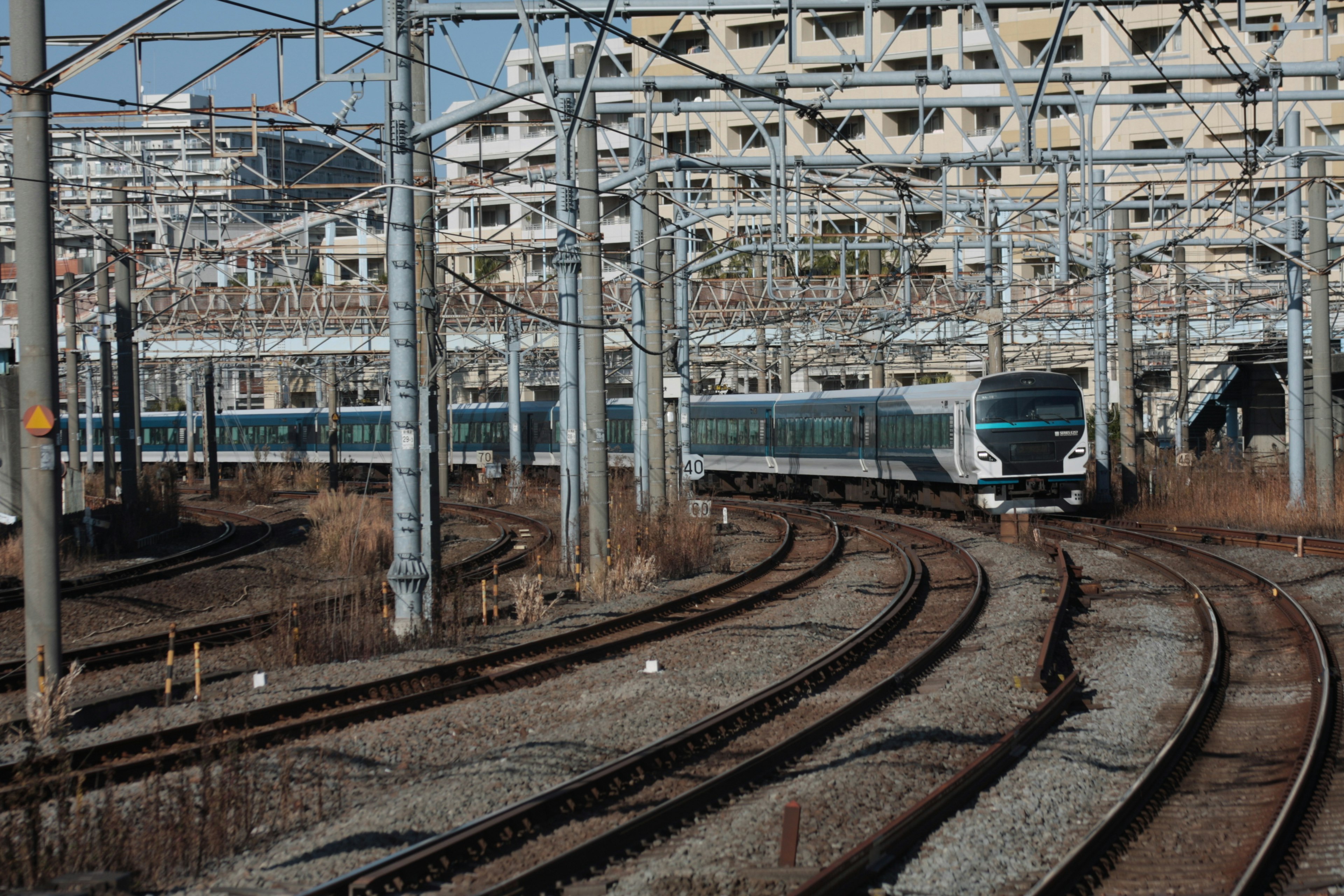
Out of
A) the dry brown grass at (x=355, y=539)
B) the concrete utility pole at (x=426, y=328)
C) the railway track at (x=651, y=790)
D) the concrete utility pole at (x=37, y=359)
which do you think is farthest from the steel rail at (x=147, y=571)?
the railway track at (x=651, y=790)

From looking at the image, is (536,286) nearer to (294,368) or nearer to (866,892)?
(294,368)

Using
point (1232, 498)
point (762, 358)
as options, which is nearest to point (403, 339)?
point (1232, 498)

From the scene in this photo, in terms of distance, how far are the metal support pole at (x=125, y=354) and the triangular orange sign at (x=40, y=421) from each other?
15299 mm

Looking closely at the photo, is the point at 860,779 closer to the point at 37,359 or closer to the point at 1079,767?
the point at 1079,767

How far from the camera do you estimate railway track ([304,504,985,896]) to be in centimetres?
595

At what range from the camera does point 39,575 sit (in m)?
9.18

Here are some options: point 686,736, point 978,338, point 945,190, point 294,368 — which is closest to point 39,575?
point 686,736

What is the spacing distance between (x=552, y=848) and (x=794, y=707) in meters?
3.69

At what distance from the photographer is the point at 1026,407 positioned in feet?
78.2

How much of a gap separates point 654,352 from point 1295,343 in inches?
438

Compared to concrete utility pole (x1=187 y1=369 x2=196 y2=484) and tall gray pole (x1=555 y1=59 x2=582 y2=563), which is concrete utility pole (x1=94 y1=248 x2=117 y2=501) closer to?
tall gray pole (x1=555 y1=59 x2=582 y2=563)

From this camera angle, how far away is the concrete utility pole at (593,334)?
1579 centimetres

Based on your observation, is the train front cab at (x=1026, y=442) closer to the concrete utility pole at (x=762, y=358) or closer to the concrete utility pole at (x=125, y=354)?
the concrete utility pole at (x=762, y=358)

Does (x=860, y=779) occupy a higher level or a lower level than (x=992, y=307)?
lower
